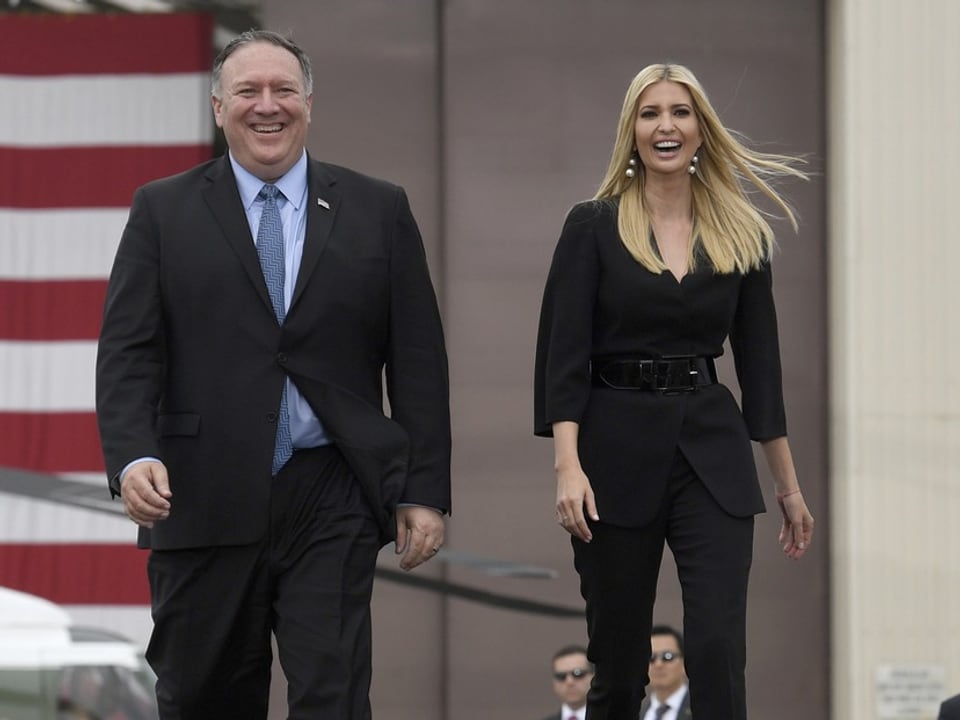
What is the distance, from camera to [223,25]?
8.56 meters

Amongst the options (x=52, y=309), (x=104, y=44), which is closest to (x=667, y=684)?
(x=52, y=309)

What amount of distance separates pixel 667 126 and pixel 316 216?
90 cm

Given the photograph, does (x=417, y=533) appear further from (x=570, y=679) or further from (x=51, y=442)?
(x=51, y=442)

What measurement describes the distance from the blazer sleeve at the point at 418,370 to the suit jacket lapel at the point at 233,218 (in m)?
0.31

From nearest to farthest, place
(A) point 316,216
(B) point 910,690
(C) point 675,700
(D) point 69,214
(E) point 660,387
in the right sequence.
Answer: (A) point 316,216 → (E) point 660,387 → (C) point 675,700 → (B) point 910,690 → (D) point 69,214

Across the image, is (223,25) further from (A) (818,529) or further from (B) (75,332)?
(A) (818,529)

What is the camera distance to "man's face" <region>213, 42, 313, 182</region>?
12.4 feet

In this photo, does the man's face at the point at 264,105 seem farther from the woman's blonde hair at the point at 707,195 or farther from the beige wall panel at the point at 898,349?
the beige wall panel at the point at 898,349

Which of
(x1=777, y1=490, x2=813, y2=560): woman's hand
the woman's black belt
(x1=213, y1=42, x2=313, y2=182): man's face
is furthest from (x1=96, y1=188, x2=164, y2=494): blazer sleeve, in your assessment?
(x1=777, y1=490, x2=813, y2=560): woman's hand

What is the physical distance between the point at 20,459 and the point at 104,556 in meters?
0.65

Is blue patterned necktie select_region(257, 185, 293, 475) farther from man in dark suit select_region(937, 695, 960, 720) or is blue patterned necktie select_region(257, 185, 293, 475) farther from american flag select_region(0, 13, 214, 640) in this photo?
american flag select_region(0, 13, 214, 640)

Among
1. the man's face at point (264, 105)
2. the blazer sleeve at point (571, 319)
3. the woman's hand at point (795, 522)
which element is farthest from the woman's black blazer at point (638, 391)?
the man's face at point (264, 105)

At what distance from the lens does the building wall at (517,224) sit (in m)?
8.38

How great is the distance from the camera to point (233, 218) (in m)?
3.77
